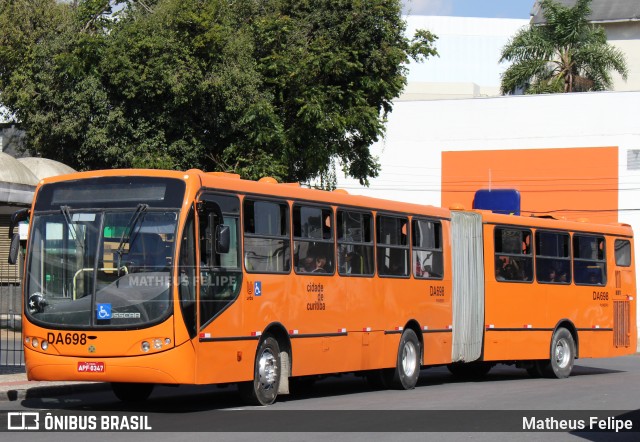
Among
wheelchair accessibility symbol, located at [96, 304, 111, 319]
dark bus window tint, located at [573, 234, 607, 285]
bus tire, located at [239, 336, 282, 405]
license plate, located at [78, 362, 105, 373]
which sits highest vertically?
dark bus window tint, located at [573, 234, 607, 285]

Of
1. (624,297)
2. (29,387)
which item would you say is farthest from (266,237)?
(624,297)

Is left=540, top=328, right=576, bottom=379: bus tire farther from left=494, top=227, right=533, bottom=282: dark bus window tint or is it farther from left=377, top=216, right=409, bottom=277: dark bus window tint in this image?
left=377, top=216, right=409, bottom=277: dark bus window tint

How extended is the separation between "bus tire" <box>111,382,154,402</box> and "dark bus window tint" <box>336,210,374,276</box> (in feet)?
11.5

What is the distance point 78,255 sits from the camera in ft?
45.1

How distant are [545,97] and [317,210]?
39.6 metres

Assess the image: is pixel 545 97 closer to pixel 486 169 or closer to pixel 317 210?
pixel 486 169

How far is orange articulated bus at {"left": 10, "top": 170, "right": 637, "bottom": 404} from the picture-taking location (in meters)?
13.4

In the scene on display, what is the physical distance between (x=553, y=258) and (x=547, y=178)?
101 ft

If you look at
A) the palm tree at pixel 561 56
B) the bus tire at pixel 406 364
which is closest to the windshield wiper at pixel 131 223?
the bus tire at pixel 406 364

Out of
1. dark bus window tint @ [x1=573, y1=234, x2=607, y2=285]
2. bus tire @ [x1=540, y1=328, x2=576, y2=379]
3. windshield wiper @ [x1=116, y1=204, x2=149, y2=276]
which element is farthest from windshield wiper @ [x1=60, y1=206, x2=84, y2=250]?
dark bus window tint @ [x1=573, y1=234, x2=607, y2=285]

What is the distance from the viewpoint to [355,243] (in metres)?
17.5

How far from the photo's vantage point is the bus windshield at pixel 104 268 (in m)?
13.4

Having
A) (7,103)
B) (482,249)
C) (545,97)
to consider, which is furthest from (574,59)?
(482,249)

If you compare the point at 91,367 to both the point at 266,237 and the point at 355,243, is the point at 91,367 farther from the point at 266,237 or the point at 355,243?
the point at 355,243
